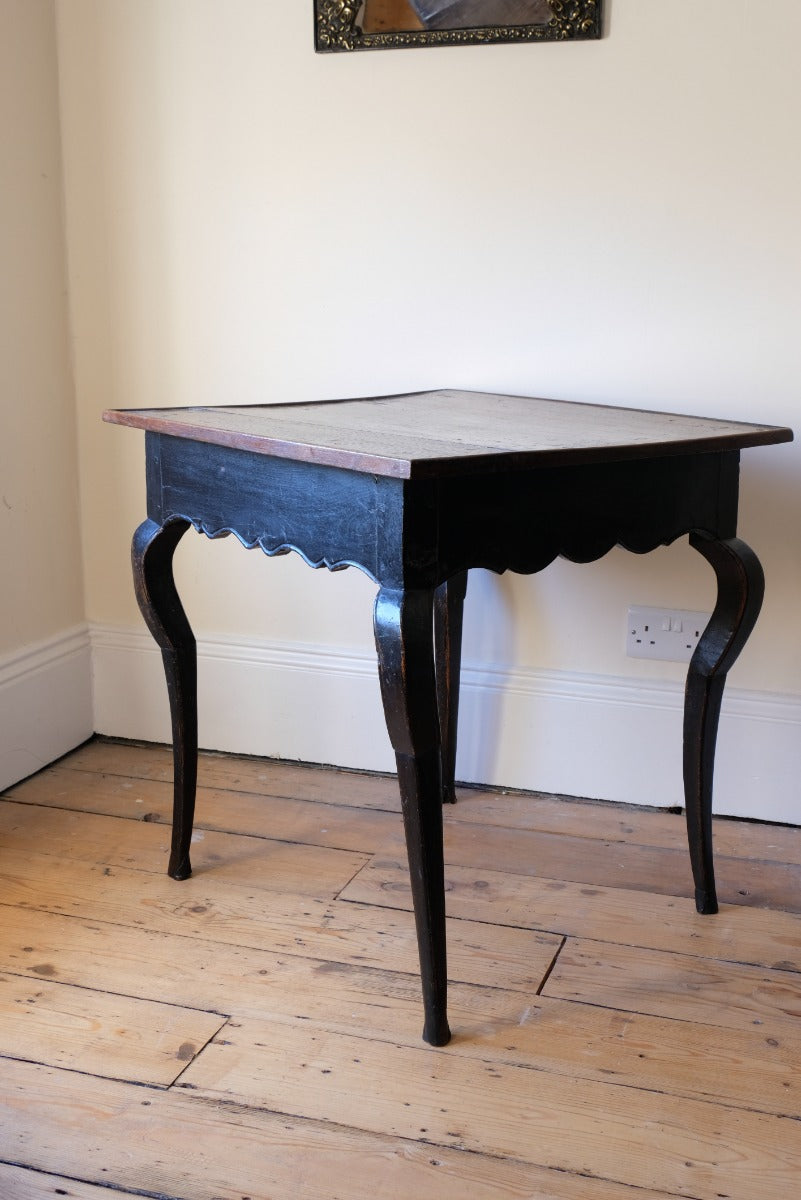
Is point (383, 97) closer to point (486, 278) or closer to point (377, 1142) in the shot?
point (486, 278)

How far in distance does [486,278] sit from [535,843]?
0.90 meters

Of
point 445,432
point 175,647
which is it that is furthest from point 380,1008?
point 445,432

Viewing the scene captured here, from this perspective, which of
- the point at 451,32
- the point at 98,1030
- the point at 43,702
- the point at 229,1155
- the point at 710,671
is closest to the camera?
the point at 229,1155

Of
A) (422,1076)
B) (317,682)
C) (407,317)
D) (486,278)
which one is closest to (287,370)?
(407,317)

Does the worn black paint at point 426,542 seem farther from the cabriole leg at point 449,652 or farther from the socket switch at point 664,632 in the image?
the cabriole leg at point 449,652

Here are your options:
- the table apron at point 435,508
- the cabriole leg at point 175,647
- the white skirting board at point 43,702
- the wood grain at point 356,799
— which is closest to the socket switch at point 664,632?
the wood grain at point 356,799

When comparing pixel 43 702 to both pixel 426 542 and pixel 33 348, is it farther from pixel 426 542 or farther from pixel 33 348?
pixel 426 542

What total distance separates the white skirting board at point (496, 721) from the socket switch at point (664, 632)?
55mm

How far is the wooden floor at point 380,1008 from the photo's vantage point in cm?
114

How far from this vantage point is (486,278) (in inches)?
74.4

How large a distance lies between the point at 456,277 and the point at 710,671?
78cm

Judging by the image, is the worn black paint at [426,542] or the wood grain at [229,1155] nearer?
the wood grain at [229,1155]

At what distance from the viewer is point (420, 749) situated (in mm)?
1236

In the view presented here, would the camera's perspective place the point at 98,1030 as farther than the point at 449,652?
No
